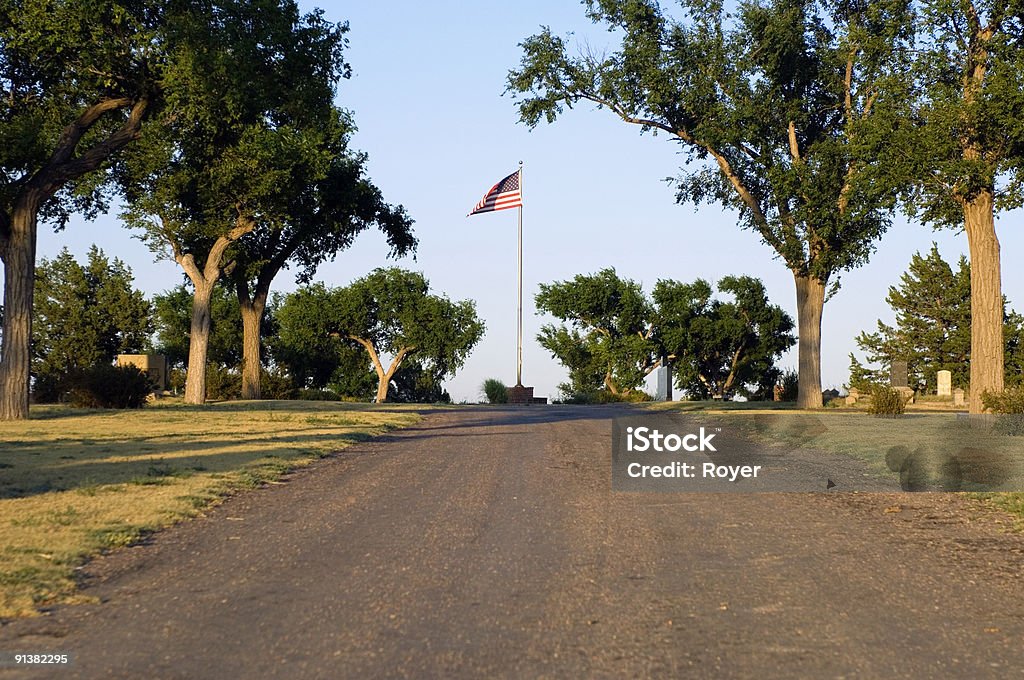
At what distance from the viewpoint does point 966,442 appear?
19719 mm

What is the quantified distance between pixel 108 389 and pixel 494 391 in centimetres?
3208

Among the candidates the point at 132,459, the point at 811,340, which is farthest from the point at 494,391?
the point at 132,459

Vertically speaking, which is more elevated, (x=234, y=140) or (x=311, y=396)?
(x=234, y=140)

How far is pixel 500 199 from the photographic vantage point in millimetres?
51281

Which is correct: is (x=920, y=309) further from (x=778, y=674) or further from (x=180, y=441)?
(x=778, y=674)

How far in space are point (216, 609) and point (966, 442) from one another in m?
16.8

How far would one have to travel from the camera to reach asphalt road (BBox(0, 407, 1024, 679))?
548 cm

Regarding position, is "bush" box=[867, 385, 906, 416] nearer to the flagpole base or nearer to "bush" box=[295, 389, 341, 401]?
the flagpole base

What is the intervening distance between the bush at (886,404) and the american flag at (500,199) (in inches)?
924

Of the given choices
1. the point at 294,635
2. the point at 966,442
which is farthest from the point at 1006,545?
the point at 966,442

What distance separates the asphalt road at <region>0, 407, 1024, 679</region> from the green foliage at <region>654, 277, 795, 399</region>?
176ft

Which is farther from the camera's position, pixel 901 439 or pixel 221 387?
pixel 221 387

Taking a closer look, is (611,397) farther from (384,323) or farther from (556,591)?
(556,591)

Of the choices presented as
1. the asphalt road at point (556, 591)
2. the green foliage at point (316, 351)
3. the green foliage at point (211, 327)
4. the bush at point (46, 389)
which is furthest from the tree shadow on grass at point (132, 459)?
the green foliage at point (211, 327)
